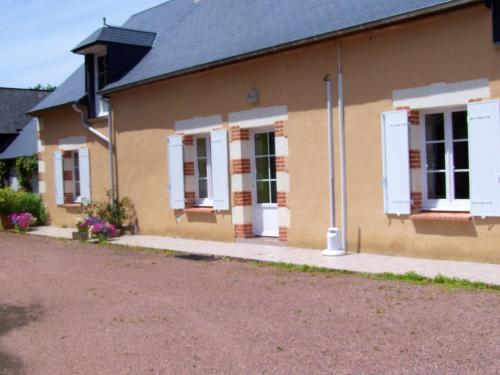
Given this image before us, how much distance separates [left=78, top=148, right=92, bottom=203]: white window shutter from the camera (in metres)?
14.7

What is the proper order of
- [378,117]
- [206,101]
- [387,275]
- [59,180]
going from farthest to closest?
[59,180] → [206,101] → [378,117] → [387,275]

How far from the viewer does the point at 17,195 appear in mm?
16469

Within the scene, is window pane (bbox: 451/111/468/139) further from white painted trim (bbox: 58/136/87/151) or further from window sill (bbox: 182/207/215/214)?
white painted trim (bbox: 58/136/87/151)

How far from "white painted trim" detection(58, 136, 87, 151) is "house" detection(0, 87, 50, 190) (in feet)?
11.5

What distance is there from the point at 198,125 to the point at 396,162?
4.38 meters

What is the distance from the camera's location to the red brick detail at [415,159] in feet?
27.1

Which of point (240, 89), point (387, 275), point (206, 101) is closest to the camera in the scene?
point (387, 275)

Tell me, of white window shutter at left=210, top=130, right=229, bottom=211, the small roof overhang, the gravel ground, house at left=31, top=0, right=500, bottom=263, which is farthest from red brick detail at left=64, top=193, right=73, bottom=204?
the gravel ground

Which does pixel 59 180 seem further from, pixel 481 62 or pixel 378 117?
pixel 481 62

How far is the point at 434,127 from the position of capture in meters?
8.33

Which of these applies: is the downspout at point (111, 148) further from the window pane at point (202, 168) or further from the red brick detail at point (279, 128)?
the red brick detail at point (279, 128)

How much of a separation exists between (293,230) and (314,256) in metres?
0.96

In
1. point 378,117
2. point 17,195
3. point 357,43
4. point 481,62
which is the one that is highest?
point 357,43

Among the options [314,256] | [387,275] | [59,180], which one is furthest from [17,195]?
[387,275]
